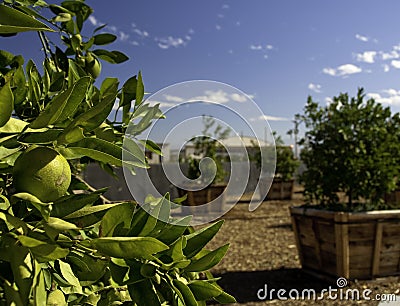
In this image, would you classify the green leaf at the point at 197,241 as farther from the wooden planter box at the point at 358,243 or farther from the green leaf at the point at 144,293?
the wooden planter box at the point at 358,243

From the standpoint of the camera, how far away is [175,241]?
0.51 m

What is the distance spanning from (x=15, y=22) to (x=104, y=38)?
2.43ft

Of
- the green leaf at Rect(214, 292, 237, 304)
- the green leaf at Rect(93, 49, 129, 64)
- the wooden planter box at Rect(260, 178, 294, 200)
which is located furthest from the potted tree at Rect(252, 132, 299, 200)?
the green leaf at Rect(214, 292, 237, 304)

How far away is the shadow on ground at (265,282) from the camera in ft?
10.7

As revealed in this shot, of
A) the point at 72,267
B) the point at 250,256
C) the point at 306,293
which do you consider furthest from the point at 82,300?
the point at 250,256

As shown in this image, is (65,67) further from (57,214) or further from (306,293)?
(306,293)

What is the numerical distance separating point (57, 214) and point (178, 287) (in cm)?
17

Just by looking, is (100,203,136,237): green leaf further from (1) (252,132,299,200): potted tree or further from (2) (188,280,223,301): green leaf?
(1) (252,132,299,200): potted tree

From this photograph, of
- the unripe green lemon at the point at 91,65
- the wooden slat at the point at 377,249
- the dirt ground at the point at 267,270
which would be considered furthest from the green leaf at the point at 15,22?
the wooden slat at the point at 377,249

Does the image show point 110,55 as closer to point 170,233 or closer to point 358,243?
point 170,233

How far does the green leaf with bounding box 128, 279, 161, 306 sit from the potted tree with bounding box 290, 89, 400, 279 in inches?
113

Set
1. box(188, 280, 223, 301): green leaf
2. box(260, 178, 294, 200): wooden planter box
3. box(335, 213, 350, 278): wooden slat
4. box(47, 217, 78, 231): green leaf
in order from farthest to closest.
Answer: box(260, 178, 294, 200): wooden planter box, box(335, 213, 350, 278): wooden slat, box(188, 280, 223, 301): green leaf, box(47, 217, 78, 231): green leaf

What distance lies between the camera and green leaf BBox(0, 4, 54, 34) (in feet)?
1.13

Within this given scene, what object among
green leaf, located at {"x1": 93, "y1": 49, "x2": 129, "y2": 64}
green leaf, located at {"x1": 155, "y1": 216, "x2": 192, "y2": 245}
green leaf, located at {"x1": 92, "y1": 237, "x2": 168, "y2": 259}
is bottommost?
green leaf, located at {"x1": 155, "y1": 216, "x2": 192, "y2": 245}
